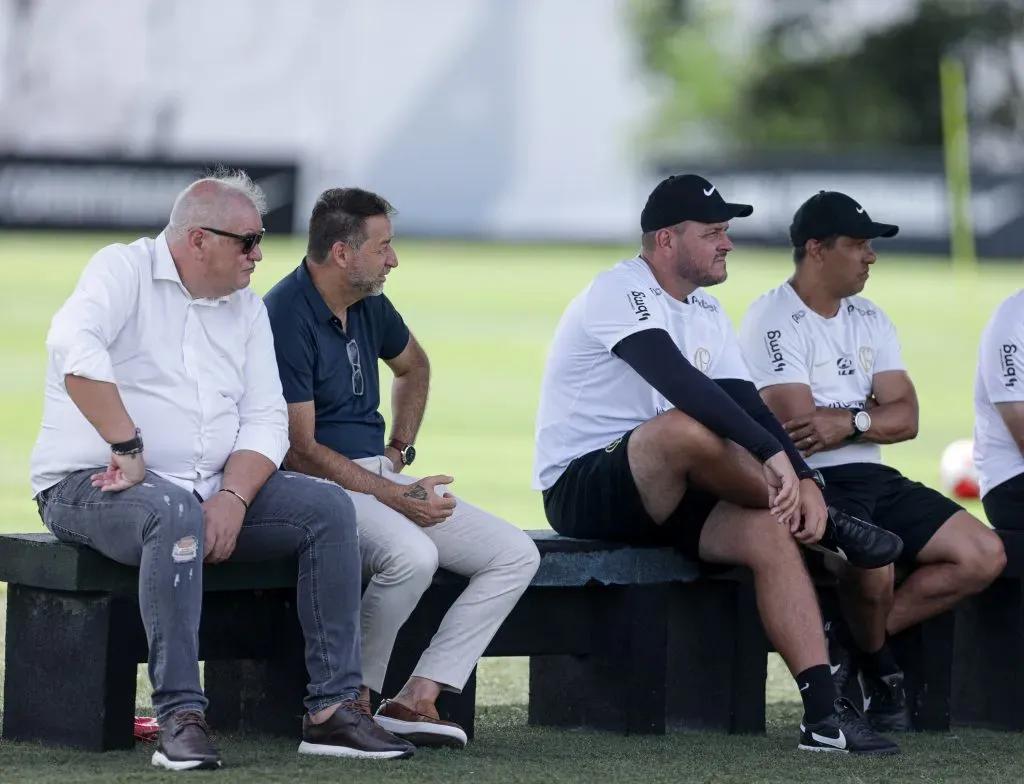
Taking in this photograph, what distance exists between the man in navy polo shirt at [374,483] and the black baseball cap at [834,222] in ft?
4.62

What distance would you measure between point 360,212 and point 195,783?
1.60 metres

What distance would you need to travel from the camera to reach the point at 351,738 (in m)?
4.40

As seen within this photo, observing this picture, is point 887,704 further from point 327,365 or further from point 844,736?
point 327,365

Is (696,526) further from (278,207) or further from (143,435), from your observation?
(278,207)

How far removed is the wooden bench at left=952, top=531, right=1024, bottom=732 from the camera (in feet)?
18.0

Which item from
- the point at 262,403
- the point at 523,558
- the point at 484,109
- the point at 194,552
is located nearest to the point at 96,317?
the point at 262,403

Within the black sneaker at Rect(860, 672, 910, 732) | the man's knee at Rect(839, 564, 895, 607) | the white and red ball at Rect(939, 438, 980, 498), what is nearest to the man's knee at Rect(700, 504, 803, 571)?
the man's knee at Rect(839, 564, 895, 607)

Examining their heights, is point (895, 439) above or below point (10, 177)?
below

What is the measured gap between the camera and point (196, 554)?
4199 mm

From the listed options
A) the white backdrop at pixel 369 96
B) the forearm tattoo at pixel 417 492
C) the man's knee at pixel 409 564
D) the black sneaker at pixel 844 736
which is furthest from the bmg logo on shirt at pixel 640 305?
the white backdrop at pixel 369 96

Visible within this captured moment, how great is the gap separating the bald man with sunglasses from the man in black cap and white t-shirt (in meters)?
A: 1.53

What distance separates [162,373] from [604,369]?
4.34 feet

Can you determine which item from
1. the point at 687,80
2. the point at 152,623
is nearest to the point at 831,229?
the point at 152,623

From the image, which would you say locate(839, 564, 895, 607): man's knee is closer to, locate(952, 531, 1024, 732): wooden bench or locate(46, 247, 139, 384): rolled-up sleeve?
locate(952, 531, 1024, 732): wooden bench
